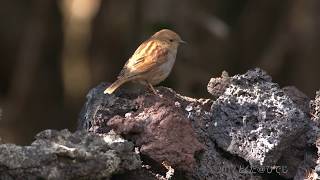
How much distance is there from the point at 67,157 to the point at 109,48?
9092 mm

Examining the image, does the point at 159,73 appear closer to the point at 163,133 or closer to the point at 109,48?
the point at 163,133

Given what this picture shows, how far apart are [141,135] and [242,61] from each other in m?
8.87

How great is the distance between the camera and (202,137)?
158 inches

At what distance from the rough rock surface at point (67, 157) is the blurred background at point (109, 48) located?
6.39 metres

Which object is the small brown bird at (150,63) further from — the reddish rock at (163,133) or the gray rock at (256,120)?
the reddish rock at (163,133)

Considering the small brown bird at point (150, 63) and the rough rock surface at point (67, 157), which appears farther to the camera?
the small brown bird at point (150, 63)

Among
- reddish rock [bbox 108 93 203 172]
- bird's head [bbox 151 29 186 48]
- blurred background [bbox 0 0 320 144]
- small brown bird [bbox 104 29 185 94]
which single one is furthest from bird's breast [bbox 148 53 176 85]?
blurred background [bbox 0 0 320 144]

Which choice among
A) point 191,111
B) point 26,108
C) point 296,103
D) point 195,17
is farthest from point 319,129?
point 26,108

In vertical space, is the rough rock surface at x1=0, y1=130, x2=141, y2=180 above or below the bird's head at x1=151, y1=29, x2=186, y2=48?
below

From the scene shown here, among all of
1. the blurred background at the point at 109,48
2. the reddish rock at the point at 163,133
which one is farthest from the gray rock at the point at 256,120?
the blurred background at the point at 109,48

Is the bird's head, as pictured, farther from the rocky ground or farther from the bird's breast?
the rocky ground

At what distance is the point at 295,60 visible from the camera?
11570 mm

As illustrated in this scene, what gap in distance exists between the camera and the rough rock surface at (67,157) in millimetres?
3414

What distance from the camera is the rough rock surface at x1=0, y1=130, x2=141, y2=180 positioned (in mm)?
3414
